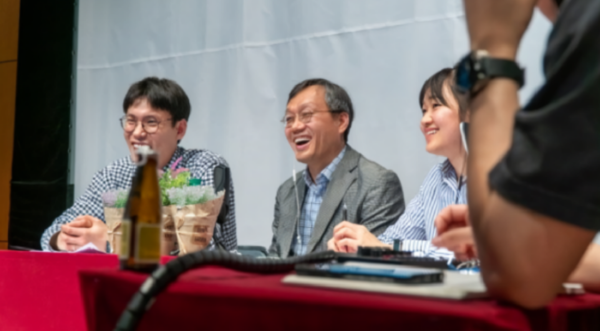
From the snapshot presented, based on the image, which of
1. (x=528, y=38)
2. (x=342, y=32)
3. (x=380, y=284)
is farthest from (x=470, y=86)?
(x=342, y=32)

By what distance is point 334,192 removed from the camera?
276 cm

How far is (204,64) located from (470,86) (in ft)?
10.0

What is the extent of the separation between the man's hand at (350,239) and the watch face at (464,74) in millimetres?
1141

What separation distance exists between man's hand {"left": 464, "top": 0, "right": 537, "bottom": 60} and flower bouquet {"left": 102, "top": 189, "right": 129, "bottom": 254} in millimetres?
1255

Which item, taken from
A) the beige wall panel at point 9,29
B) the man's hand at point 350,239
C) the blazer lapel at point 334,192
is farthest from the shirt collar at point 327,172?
the beige wall panel at point 9,29

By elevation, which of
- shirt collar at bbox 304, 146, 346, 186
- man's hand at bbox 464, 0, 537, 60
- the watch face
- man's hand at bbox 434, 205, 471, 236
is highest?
man's hand at bbox 464, 0, 537, 60

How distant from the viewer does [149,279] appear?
0.64 m

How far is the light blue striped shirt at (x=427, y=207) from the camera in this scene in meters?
2.40

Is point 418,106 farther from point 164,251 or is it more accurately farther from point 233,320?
point 233,320

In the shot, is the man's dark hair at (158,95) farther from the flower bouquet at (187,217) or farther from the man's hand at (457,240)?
the man's hand at (457,240)

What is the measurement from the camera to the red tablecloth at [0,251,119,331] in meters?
1.32

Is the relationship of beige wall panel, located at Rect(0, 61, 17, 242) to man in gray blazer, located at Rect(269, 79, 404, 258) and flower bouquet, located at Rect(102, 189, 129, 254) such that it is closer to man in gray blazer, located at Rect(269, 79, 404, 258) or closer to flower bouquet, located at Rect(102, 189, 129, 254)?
man in gray blazer, located at Rect(269, 79, 404, 258)

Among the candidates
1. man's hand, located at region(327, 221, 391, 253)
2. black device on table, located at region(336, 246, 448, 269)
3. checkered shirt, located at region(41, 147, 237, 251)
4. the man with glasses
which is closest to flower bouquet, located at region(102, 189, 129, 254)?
checkered shirt, located at region(41, 147, 237, 251)

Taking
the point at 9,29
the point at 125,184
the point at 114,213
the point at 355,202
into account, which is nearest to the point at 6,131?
the point at 9,29
